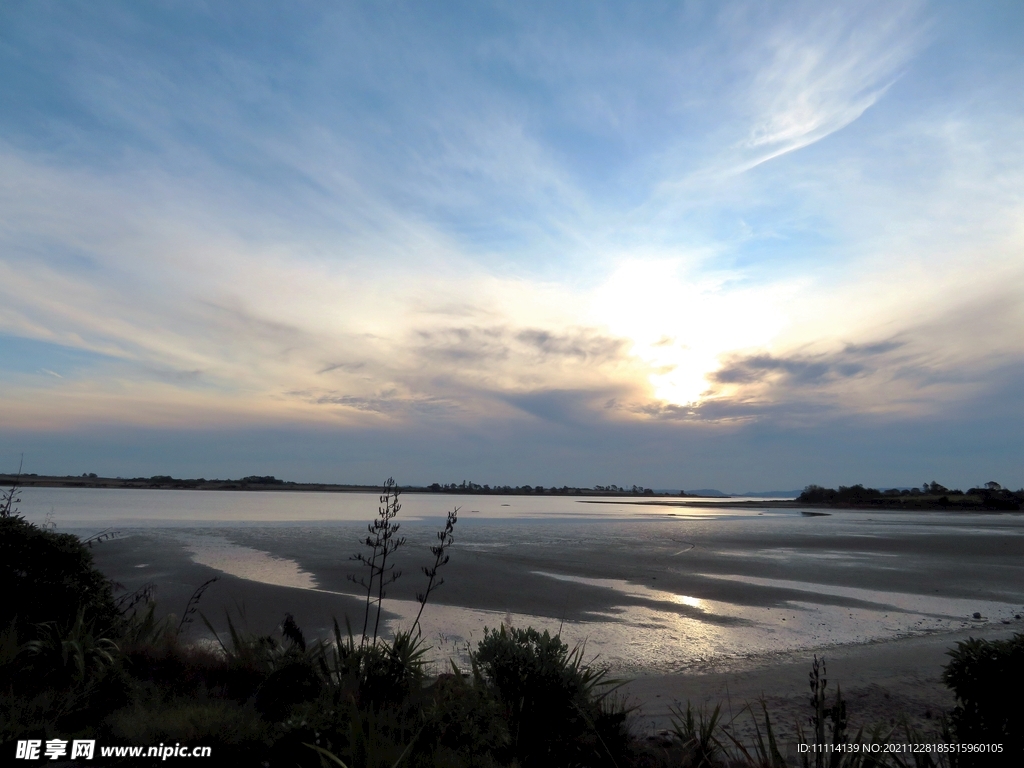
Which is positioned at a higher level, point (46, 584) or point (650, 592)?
point (46, 584)

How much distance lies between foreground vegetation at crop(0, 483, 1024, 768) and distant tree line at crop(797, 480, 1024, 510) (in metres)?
80.1

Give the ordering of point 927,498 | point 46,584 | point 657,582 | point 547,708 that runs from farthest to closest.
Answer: point 927,498 < point 657,582 < point 46,584 < point 547,708

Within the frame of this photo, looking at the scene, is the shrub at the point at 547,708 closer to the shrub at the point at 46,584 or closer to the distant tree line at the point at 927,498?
the shrub at the point at 46,584

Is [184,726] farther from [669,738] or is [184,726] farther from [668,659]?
[668,659]

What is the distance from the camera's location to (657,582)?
1642 cm

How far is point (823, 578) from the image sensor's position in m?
17.7

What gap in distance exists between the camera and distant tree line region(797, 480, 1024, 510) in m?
67.4

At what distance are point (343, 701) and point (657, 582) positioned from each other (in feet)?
43.7

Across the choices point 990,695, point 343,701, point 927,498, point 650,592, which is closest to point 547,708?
point 343,701

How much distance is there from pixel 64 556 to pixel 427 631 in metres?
5.87

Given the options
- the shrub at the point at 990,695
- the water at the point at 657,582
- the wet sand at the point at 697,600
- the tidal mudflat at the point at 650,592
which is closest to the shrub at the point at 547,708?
the wet sand at the point at 697,600

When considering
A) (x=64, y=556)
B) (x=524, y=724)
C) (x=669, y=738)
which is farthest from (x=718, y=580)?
(x=64, y=556)

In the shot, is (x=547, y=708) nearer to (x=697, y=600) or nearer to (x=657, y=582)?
(x=697, y=600)

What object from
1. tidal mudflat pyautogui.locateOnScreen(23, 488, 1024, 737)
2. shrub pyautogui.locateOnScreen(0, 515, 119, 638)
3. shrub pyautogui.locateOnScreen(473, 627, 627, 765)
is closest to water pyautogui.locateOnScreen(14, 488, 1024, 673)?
tidal mudflat pyautogui.locateOnScreen(23, 488, 1024, 737)
